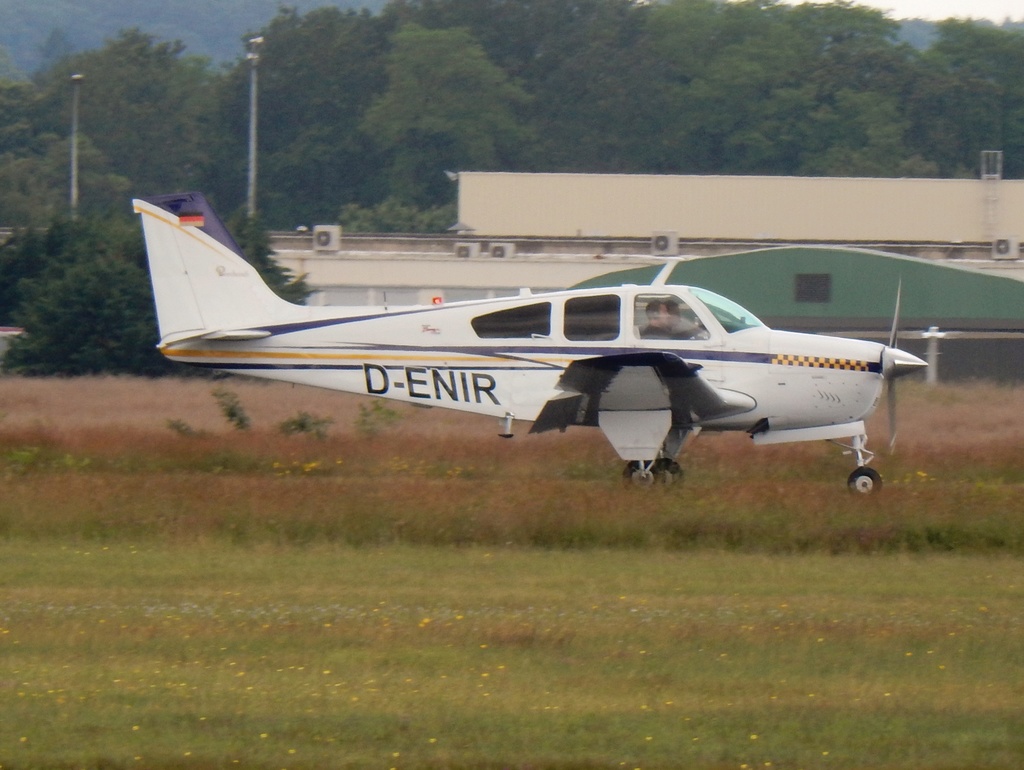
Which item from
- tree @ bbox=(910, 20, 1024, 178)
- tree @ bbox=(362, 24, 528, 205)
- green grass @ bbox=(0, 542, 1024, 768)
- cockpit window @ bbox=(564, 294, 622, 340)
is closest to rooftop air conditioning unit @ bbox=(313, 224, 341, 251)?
cockpit window @ bbox=(564, 294, 622, 340)

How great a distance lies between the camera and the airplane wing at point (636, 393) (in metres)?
12.2

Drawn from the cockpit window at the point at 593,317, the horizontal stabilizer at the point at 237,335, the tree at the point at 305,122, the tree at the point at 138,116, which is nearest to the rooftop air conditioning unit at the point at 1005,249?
the cockpit window at the point at 593,317

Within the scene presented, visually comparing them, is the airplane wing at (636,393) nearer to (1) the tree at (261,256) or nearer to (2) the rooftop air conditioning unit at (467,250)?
(1) the tree at (261,256)

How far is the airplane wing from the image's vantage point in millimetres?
12164

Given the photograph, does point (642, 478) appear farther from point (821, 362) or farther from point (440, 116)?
point (440, 116)

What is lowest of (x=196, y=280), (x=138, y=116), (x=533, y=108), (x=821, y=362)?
(x=821, y=362)

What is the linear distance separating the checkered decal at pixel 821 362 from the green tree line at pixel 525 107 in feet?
169

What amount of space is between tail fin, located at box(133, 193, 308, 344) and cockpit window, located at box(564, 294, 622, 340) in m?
2.65

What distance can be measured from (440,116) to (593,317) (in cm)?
6006

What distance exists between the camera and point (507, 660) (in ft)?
22.1

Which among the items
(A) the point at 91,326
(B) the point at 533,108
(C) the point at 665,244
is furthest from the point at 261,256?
(B) the point at 533,108

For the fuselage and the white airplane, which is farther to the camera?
the fuselage

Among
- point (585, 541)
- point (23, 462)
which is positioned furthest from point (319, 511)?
point (23, 462)

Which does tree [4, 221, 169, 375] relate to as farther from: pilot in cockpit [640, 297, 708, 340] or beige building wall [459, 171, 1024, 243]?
beige building wall [459, 171, 1024, 243]
